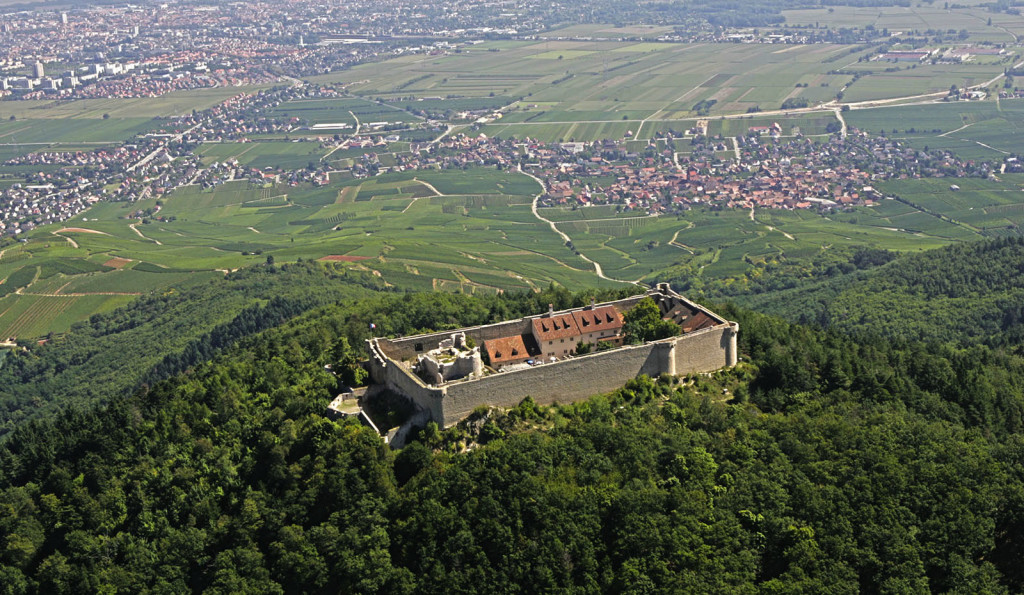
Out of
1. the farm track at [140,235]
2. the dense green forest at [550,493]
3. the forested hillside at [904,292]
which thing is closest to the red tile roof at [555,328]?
the dense green forest at [550,493]

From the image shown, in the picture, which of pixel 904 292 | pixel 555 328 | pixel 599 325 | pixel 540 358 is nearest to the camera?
pixel 540 358

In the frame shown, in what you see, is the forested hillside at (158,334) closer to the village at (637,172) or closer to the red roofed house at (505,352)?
the red roofed house at (505,352)

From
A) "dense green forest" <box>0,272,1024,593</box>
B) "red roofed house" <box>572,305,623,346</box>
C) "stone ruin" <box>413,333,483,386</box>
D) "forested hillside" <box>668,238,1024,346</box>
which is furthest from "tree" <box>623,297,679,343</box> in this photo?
"forested hillside" <box>668,238,1024,346</box>

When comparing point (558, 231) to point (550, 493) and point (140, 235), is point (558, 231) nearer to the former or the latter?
point (140, 235)

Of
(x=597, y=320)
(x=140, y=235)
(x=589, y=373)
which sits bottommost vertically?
(x=140, y=235)

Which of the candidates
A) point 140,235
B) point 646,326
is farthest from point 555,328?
point 140,235

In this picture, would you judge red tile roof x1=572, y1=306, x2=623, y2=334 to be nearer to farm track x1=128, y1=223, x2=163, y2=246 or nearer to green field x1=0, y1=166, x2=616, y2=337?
green field x1=0, y1=166, x2=616, y2=337
